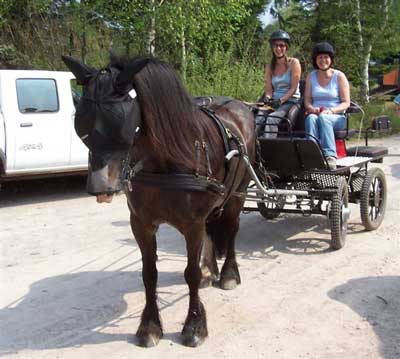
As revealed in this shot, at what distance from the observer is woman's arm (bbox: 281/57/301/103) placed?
21.0 ft

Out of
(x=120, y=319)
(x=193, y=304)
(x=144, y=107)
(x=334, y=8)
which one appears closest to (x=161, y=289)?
(x=120, y=319)

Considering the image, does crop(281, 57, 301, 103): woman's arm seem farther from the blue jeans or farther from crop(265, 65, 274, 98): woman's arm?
the blue jeans

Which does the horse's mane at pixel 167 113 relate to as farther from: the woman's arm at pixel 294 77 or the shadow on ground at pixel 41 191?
the shadow on ground at pixel 41 191

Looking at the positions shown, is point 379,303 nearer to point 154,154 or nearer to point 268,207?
point 154,154

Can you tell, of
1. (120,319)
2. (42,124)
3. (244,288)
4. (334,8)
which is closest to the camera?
(120,319)

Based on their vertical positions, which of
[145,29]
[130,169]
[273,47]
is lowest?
[130,169]

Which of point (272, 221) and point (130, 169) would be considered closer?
point (130, 169)

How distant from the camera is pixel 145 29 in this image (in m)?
14.7

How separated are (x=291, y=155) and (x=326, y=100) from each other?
3.12ft

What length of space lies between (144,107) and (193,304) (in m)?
1.48

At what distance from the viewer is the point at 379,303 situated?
4586mm

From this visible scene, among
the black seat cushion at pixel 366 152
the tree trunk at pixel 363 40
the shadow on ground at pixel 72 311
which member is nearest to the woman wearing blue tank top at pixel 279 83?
the black seat cushion at pixel 366 152

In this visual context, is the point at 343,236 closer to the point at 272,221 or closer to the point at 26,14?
the point at 272,221

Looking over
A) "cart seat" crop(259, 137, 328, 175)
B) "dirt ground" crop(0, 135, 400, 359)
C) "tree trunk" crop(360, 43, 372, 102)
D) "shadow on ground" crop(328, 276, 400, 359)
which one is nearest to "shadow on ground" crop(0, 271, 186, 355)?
"dirt ground" crop(0, 135, 400, 359)
